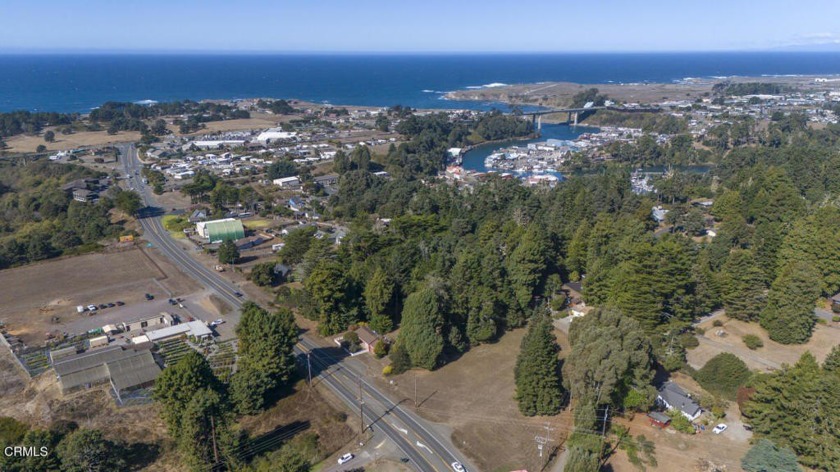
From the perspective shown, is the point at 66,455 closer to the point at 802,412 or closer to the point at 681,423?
the point at 681,423

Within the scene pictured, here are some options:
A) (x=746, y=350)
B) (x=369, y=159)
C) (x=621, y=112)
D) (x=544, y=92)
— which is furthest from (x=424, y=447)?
(x=544, y=92)

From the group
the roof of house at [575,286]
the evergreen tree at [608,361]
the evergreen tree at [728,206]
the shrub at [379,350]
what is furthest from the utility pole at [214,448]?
the evergreen tree at [728,206]

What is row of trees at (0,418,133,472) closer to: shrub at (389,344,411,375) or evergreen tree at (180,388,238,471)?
evergreen tree at (180,388,238,471)

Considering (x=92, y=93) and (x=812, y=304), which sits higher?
(x=92, y=93)

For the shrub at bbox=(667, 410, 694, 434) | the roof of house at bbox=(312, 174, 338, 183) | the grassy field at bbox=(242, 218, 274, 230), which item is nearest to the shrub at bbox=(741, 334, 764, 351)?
the shrub at bbox=(667, 410, 694, 434)

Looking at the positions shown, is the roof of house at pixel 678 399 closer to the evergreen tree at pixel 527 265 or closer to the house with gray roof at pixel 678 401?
the house with gray roof at pixel 678 401

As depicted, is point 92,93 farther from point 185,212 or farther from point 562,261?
point 562,261
